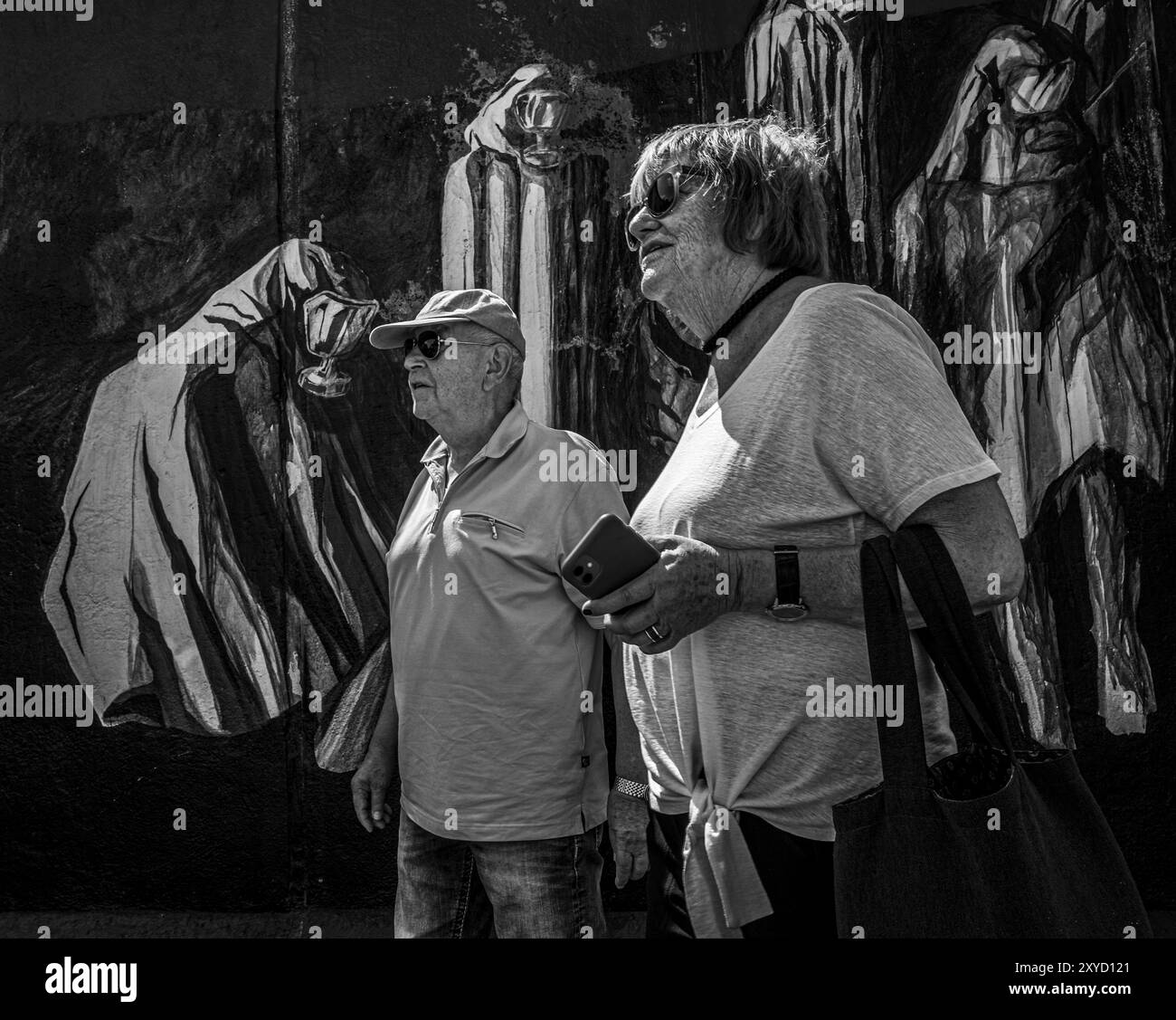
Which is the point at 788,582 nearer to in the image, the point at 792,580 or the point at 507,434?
the point at 792,580

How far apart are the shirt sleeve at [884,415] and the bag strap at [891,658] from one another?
100 millimetres

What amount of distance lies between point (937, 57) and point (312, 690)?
3.10m

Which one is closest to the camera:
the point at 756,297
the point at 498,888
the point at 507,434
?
the point at 756,297

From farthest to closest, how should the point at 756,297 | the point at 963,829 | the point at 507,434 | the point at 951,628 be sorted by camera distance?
the point at 507,434 → the point at 756,297 → the point at 951,628 → the point at 963,829

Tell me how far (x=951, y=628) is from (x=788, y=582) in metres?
0.25

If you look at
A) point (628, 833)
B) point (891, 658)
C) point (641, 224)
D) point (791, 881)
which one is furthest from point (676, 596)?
point (628, 833)

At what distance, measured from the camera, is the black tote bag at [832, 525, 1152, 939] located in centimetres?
151

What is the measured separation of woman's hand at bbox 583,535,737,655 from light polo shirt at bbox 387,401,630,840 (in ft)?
3.03

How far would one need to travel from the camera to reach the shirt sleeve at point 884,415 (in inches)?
68.1

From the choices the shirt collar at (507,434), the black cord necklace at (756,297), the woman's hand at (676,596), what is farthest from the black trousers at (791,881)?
the shirt collar at (507,434)

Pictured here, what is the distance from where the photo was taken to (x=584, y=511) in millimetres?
2781

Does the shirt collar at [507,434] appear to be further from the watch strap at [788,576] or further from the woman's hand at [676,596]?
the watch strap at [788,576]

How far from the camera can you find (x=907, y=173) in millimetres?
4113

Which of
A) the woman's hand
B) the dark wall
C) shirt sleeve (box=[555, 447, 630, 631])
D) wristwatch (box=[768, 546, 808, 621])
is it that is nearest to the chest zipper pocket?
shirt sleeve (box=[555, 447, 630, 631])
